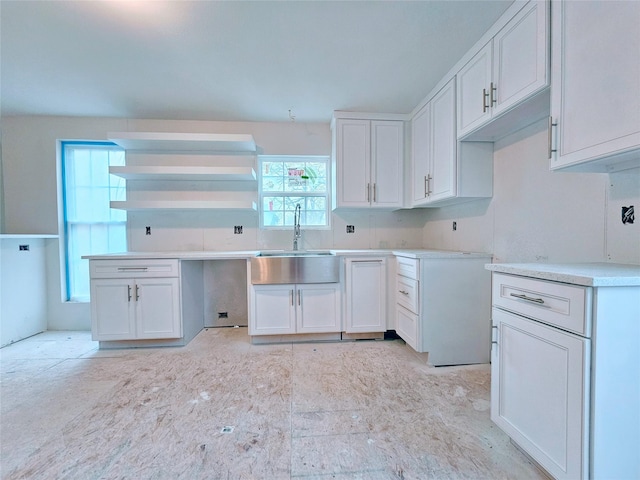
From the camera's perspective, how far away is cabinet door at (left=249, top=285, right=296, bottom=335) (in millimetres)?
2482

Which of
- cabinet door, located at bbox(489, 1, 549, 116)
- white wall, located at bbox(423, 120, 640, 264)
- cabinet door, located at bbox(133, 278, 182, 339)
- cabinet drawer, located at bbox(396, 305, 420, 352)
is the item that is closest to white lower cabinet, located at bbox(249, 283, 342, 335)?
cabinet drawer, located at bbox(396, 305, 420, 352)

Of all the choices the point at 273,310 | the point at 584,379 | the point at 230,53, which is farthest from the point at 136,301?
the point at 584,379

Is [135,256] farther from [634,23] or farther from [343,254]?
[634,23]

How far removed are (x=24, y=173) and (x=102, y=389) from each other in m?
2.65

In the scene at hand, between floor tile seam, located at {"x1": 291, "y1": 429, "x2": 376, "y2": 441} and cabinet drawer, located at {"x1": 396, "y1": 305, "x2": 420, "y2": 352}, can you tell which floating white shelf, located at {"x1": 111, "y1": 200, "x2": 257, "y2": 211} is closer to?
cabinet drawer, located at {"x1": 396, "y1": 305, "x2": 420, "y2": 352}

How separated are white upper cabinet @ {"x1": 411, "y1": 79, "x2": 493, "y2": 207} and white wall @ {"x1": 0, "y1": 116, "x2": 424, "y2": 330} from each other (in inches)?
34.7

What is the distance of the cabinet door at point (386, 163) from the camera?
8.98 feet

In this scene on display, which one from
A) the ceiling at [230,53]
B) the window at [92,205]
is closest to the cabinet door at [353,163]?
the ceiling at [230,53]

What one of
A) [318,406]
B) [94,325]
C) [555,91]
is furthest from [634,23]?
[94,325]

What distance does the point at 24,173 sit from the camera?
2854mm

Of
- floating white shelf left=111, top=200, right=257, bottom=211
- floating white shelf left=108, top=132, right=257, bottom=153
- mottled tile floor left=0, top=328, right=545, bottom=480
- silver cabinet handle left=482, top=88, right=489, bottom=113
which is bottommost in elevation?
mottled tile floor left=0, top=328, right=545, bottom=480

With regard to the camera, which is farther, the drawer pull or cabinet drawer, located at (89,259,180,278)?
cabinet drawer, located at (89,259,180,278)

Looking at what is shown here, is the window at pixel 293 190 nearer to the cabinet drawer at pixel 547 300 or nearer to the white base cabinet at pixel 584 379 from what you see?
the cabinet drawer at pixel 547 300

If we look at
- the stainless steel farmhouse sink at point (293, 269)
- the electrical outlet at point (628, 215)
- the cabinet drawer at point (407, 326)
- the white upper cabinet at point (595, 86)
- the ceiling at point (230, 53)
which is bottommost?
the cabinet drawer at point (407, 326)
